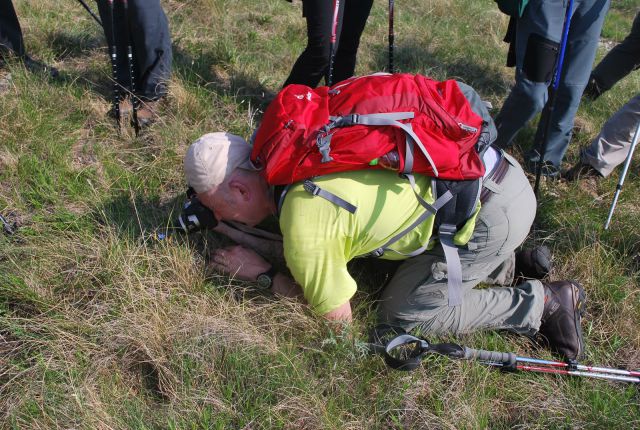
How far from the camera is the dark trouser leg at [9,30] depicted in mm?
5039

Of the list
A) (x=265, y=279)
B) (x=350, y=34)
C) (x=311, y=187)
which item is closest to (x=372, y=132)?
(x=311, y=187)

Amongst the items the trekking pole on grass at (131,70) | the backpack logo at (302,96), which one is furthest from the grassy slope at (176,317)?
the backpack logo at (302,96)

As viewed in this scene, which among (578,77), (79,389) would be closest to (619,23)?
(578,77)

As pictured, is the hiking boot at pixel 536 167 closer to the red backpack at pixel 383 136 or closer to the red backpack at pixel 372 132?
the red backpack at pixel 383 136

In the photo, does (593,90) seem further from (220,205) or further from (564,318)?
(220,205)

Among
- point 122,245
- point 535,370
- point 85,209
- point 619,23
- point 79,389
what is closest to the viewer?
point 79,389

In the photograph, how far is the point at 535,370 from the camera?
3.12 meters

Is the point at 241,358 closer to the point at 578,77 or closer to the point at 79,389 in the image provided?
the point at 79,389

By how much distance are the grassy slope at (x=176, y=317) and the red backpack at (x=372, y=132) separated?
0.94m

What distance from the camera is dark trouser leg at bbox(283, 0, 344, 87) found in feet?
13.8

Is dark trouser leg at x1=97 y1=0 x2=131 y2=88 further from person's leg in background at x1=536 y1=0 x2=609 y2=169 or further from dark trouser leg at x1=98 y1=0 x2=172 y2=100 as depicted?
person's leg in background at x1=536 y1=0 x2=609 y2=169

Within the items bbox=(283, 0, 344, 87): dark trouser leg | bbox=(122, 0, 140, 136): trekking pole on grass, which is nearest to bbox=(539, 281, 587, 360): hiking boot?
bbox=(283, 0, 344, 87): dark trouser leg

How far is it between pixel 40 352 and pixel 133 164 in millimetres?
1848

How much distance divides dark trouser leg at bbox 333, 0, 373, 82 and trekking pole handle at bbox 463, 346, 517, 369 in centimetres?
291
